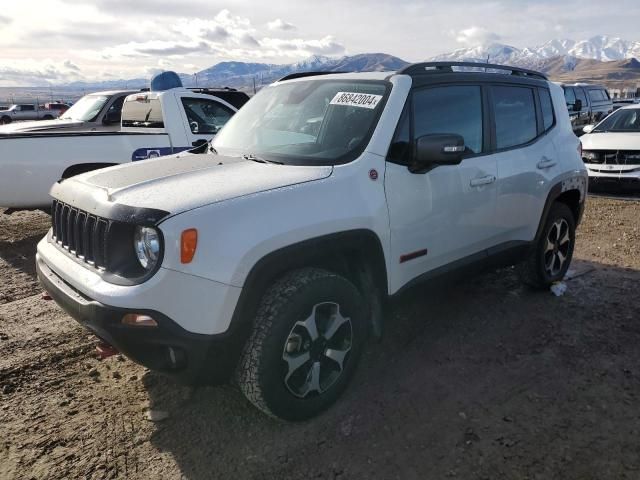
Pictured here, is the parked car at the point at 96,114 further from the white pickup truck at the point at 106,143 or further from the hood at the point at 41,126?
the white pickup truck at the point at 106,143

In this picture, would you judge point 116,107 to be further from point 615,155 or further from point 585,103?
point 585,103

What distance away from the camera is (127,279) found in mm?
2471

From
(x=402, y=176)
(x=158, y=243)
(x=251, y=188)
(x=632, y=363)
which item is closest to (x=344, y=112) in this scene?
(x=402, y=176)

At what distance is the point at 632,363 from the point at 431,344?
1.32 meters

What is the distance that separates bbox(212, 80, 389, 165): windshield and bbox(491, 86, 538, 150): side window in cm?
116

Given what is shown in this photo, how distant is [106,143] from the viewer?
6.72m

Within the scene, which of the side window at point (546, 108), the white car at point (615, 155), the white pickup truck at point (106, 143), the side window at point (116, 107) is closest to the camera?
the side window at point (546, 108)

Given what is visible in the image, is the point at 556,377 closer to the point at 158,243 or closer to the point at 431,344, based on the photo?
the point at 431,344

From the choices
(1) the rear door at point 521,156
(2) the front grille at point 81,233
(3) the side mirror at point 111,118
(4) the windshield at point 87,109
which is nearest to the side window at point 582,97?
(3) the side mirror at point 111,118

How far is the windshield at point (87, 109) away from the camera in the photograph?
1007cm

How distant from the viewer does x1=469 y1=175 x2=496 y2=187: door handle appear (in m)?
3.63

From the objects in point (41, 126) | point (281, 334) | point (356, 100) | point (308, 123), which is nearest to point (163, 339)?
point (281, 334)

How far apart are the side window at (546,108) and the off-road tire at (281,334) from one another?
2.74m

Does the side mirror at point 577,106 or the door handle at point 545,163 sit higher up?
the door handle at point 545,163
